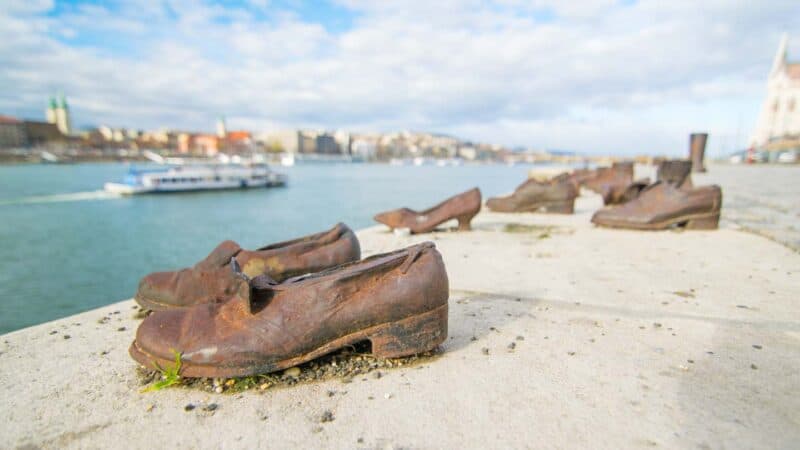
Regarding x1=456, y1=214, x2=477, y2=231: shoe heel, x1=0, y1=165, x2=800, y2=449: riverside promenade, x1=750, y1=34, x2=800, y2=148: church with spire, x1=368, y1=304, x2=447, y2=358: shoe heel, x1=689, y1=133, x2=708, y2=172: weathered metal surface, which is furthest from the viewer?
x1=750, y1=34, x2=800, y2=148: church with spire

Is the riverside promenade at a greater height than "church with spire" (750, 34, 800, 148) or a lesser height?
lesser

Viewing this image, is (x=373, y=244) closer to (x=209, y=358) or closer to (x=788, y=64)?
(x=209, y=358)

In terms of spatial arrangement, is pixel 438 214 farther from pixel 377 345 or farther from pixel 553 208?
pixel 377 345

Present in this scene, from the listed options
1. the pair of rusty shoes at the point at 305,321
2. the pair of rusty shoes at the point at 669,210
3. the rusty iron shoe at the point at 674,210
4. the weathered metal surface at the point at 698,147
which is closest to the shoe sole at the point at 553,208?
the pair of rusty shoes at the point at 669,210

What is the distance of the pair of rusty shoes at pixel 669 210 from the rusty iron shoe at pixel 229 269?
5.17 m

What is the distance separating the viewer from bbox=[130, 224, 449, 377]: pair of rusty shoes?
2.01m

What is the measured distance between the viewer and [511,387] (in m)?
1.97

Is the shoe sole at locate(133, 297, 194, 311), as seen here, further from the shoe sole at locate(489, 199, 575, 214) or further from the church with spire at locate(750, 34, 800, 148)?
the church with spire at locate(750, 34, 800, 148)

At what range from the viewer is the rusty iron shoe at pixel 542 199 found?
8.95 meters

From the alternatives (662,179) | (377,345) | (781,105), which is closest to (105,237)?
(377,345)

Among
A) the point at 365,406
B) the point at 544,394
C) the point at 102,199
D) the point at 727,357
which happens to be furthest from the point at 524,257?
the point at 102,199

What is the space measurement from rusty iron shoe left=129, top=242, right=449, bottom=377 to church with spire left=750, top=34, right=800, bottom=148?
83.2 metres

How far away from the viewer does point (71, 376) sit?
2178 mm

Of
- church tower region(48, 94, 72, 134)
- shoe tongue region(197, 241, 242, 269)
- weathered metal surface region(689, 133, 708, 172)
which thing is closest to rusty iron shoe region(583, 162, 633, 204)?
shoe tongue region(197, 241, 242, 269)
